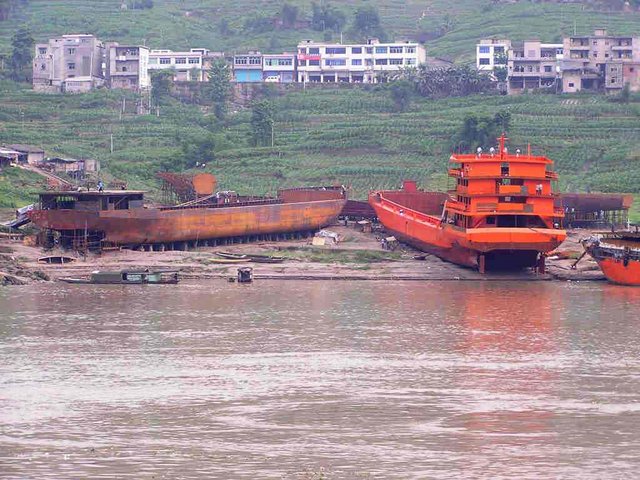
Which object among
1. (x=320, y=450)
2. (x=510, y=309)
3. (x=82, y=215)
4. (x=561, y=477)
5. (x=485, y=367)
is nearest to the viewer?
(x=561, y=477)

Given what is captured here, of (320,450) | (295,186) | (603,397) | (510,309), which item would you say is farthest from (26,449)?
(295,186)

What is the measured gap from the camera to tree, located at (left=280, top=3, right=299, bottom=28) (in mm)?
148250

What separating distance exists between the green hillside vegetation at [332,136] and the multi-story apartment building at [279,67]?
900cm

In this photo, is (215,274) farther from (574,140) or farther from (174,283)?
(574,140)

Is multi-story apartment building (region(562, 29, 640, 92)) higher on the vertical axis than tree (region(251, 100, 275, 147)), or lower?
higher

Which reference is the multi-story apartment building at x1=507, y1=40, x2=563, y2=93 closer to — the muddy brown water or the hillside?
the hillside

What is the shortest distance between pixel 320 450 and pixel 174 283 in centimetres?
2831

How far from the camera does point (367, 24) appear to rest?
142375mm

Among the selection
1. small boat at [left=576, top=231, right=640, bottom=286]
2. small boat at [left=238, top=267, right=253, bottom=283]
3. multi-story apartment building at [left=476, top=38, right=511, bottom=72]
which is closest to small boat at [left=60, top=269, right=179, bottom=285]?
small boat at [left=238, top=267, right=253, bottom=283]

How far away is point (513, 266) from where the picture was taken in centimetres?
6219

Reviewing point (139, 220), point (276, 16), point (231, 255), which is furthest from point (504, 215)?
point (276, 16)

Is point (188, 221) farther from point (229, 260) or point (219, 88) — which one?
point (219, 88)

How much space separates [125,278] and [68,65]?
69.0 m

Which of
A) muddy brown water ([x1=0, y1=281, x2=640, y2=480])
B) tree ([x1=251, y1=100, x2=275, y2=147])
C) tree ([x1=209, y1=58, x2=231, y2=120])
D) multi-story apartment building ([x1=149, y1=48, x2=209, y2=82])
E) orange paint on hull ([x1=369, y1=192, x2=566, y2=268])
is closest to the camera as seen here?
muddy brown water ([x1=0, y1=281, x2=640, y2=480])
